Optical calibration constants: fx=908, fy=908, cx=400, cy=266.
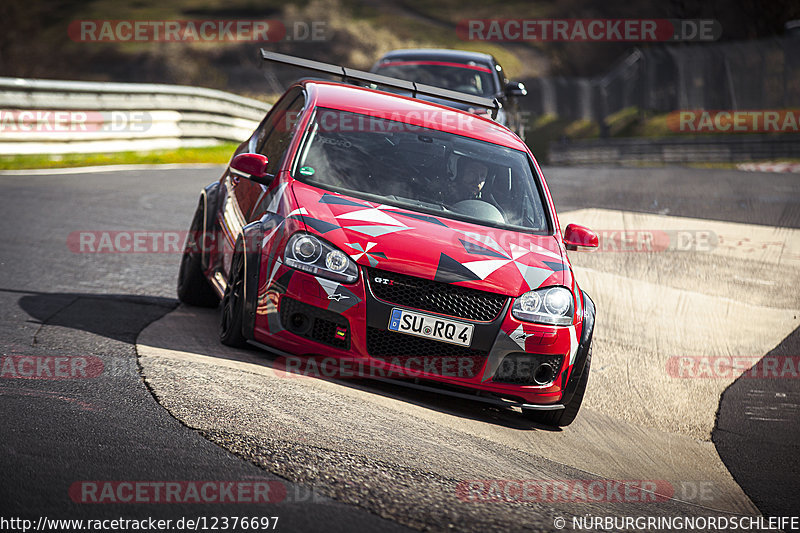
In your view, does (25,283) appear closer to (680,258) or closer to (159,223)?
(159,223)

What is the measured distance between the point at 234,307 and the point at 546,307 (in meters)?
1.83

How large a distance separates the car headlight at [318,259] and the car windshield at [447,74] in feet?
24.4

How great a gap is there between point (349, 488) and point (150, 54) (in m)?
63.9

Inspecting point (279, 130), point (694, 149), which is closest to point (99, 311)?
point (279, 130)

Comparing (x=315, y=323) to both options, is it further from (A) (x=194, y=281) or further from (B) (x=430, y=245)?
(A) (x=194, y=281)

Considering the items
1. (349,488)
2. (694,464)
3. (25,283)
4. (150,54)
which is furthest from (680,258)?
(150,54)

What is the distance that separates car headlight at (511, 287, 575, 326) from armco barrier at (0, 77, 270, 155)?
11668 mm

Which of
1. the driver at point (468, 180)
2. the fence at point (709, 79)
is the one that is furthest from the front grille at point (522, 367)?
the fence at point (709, 79)

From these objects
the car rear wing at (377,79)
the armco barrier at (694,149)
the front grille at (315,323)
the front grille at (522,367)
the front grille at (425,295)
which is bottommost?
the armco barrier at (694,149)

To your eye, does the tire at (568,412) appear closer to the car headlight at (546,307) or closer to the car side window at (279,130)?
the car headlight at (546,307)

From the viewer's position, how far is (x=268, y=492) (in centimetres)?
330

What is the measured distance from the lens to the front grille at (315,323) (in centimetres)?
494

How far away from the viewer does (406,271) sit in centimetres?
489

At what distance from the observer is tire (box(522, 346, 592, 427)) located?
17.2 feet
